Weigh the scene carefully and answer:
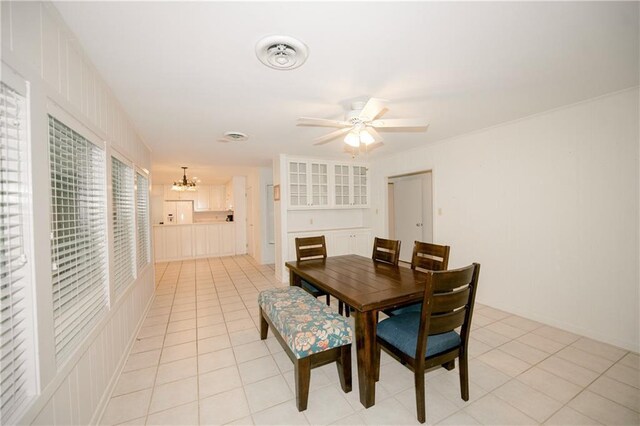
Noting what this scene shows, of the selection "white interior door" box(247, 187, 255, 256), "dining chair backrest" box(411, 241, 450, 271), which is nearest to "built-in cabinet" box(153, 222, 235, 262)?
"white interior door" box(247, 187, 255, 256)

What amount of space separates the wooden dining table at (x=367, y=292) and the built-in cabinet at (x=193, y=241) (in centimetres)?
534

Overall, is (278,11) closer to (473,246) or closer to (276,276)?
(473,246)

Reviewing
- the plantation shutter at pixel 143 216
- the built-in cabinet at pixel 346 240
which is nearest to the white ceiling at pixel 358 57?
the plantation shutter at pixel 143 216

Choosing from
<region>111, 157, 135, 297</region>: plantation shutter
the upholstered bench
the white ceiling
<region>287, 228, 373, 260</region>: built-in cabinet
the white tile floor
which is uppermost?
the white ceiling

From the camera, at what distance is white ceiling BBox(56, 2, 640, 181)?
4.22ft

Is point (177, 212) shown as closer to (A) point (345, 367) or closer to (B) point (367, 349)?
(A) point (345, 367)

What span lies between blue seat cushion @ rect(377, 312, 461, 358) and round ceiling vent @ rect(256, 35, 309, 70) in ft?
6.24

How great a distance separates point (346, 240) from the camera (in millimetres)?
5184

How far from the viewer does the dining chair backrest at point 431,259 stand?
7.43 ft

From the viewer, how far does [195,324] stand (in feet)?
9.77

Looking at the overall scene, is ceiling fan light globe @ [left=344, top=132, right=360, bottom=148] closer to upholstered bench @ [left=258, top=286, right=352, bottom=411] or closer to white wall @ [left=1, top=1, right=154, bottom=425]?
upholstered bench @ [left=258, top=286, right=352, bottom=411]

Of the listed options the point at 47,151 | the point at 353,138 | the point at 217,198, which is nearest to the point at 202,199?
the point at 217,198

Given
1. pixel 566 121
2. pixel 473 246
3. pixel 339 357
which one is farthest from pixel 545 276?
pixel 339 357

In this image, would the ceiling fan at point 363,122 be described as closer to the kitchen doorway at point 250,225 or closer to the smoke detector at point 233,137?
the smoke detector at point 233,137
